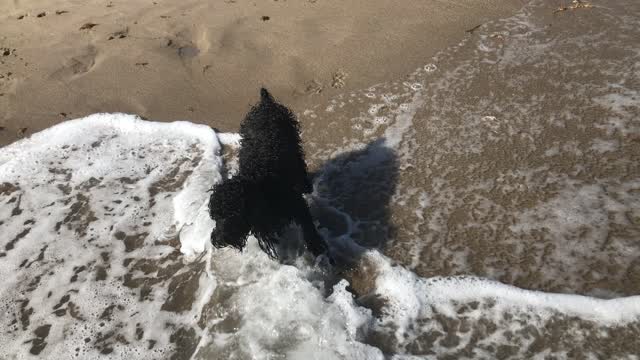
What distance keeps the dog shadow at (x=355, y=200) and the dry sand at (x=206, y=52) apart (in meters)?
1.03

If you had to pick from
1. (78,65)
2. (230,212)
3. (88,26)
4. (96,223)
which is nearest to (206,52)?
(78,65)

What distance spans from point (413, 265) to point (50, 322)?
258 centimetres

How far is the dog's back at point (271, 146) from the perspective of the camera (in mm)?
3104

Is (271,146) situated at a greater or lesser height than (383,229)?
greater

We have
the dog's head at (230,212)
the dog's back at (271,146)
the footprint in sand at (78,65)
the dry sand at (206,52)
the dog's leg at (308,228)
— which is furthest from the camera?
the footprint in sand at (78,65)

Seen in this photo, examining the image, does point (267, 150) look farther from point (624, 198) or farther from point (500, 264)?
point (624, 198)

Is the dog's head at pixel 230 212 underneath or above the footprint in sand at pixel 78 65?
above

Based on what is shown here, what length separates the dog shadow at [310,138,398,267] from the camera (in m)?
3.76

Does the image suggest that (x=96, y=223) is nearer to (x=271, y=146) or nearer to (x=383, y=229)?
(x=271, y=146)

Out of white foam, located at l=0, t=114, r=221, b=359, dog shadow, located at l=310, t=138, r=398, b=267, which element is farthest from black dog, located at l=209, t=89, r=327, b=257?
white foam, located at l=0, t=114, r=221, b=359

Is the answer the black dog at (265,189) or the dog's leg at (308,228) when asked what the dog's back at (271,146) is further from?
the dog's leg at (308,228)

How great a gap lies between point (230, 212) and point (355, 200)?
1554 millimetres

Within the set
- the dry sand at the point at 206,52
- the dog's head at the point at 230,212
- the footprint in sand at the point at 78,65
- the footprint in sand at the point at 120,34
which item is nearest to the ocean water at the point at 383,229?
the dry sand at the point at 206,52

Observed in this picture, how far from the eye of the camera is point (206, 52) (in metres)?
5.97
